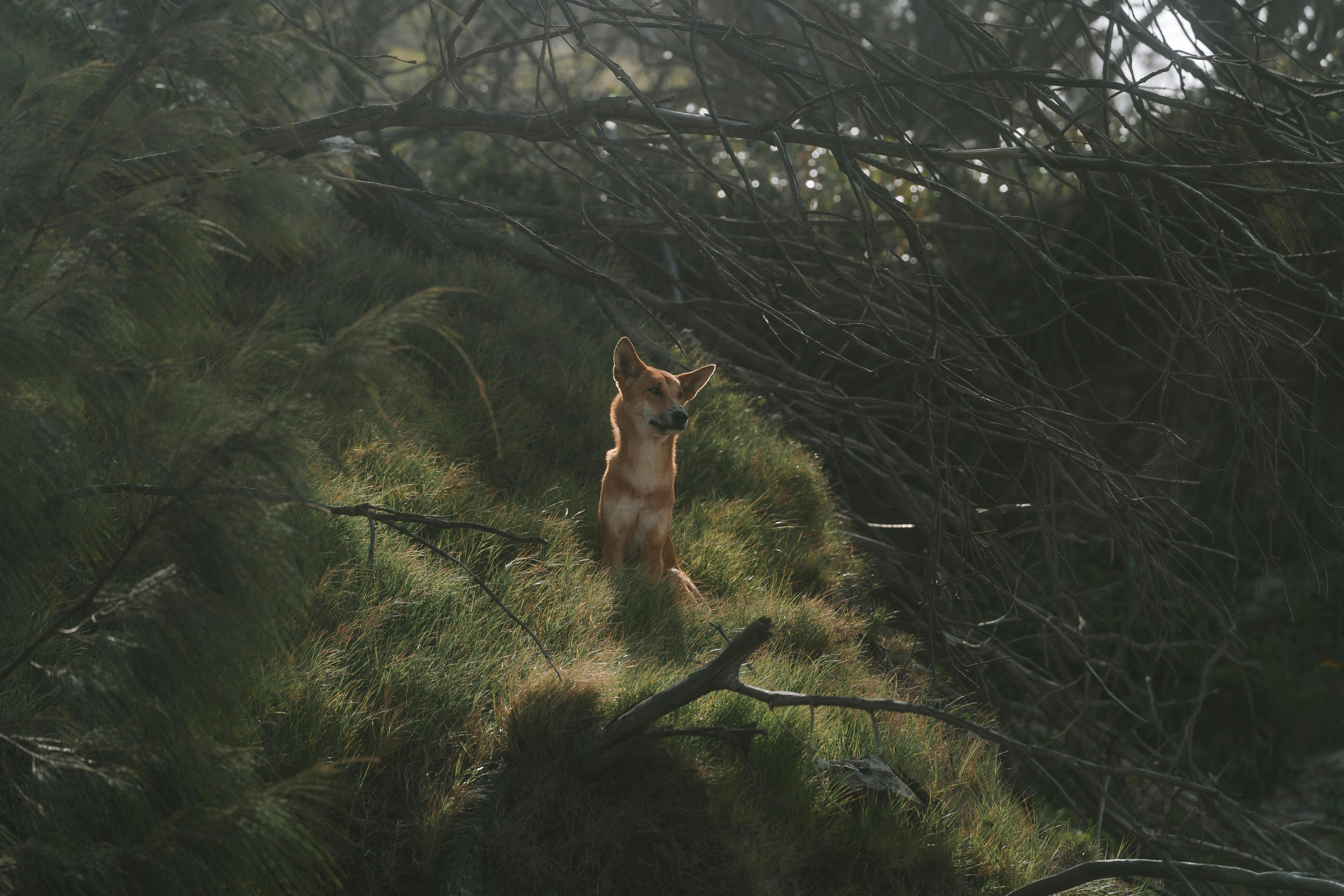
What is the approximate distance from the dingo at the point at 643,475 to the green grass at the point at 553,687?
0.22 m

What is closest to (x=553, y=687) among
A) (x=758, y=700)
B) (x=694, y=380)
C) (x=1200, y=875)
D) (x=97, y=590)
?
(x=758, y=700)

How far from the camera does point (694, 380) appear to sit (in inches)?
196

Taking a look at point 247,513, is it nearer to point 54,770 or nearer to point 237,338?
point 54,770

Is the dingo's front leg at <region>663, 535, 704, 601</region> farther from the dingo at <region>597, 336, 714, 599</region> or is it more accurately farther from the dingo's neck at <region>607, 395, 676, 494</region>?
the dingo's neck at <region>607, 395, 676, 494</region>

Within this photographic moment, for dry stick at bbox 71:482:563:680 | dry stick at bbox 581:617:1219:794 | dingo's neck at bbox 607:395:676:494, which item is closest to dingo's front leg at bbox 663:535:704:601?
dingo's neck at bbox 607:395:676:494

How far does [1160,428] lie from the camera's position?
12.1 feet

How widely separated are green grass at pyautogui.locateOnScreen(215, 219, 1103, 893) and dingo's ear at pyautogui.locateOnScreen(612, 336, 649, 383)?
70 centimetres

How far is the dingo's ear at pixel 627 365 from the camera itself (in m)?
4.75

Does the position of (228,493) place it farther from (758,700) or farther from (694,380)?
(694,380)

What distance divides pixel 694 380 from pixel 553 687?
7.01ft

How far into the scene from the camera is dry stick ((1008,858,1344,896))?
2.16 metres

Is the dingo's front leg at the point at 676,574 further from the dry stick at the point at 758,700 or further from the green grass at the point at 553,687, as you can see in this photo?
the dry stick at the point at 758,700

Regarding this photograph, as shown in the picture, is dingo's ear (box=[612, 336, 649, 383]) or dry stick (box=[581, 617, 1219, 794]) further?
dingo's ear (box=[612, 336, 649, 383])

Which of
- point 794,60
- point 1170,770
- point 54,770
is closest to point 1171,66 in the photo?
point 1170,770
